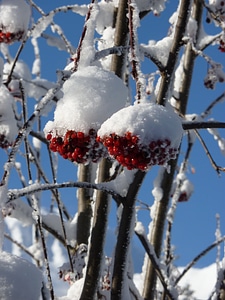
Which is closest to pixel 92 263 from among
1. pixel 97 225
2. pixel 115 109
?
pixel 97 225

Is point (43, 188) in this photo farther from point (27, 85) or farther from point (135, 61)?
point (27, 85)

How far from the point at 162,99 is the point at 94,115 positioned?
609 millimetres

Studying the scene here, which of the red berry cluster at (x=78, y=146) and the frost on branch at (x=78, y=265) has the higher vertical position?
the frost on branch at (x=78, y=265)

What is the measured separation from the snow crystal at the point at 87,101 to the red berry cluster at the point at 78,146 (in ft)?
0.05

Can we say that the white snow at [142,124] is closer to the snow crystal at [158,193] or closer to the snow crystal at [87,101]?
the snow crystal at [87,101]

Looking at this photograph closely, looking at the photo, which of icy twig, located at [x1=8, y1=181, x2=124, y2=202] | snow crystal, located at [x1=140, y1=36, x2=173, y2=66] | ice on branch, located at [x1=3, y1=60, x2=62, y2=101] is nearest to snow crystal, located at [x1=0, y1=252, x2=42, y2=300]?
icy twig, located at [x1=8, y1=181, x2=124, y2=202]

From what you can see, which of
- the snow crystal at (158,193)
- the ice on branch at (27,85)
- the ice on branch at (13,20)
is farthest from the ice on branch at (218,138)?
the ice on branch at (13,20)

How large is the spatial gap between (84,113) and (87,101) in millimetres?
53

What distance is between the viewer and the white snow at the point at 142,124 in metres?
1.23

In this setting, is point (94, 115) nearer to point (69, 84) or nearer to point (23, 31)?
point (69, 84)

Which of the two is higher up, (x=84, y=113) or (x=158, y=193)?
(x=158, y=193)

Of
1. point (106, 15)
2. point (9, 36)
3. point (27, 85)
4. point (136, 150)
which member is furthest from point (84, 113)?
point (27, 85)

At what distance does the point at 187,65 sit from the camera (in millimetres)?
4164

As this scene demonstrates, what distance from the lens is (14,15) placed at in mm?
2756
